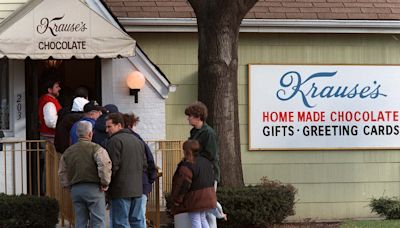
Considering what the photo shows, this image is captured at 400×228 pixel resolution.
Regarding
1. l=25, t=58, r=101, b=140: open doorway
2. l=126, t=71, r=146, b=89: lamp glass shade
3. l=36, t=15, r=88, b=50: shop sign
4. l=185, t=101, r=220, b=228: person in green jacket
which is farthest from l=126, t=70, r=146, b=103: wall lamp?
l=185, t=101, r=220, b=228: person in green jacket

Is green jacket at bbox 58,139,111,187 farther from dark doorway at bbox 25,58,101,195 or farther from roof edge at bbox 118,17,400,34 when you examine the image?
roof edge at bbox 118,17,400,34

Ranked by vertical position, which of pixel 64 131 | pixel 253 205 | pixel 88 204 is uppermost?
pixel 64 131

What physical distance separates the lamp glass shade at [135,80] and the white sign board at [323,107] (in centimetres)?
213

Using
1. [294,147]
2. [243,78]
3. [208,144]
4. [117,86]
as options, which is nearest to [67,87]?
[117,86]

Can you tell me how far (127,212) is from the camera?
11.5 metres

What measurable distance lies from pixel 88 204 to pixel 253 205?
3.29 metres

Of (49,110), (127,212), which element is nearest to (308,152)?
(49,110)

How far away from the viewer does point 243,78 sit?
55.2 feet

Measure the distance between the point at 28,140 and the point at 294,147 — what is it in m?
4.77

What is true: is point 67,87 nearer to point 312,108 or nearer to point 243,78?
point 243,78

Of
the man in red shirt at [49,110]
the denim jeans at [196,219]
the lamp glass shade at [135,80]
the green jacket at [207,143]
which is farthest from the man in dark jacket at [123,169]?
the lamp glass shade at [135,80]

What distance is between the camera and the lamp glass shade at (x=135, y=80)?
15.7m

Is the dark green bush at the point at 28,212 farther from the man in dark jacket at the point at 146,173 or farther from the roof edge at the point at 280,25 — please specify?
the roof edge at the point at 280,25

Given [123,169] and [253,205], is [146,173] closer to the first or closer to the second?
[123,169]
